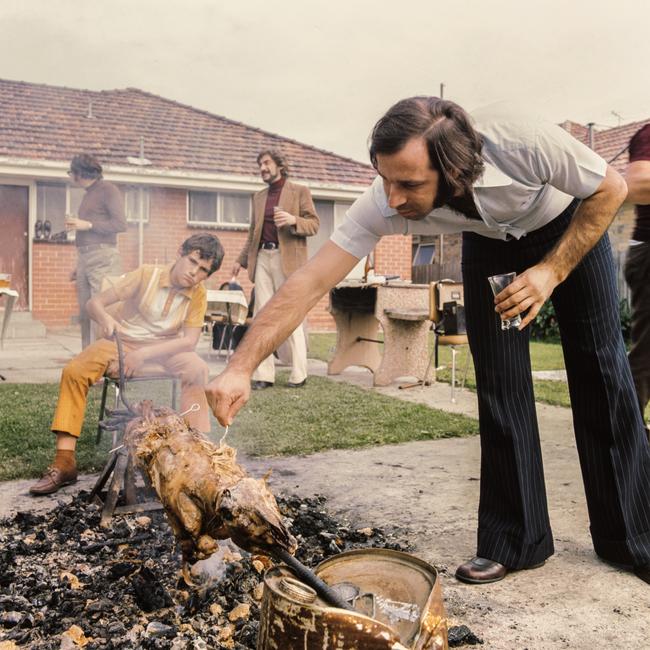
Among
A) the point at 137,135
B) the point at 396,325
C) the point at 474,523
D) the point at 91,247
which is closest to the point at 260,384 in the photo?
the point at 396,325

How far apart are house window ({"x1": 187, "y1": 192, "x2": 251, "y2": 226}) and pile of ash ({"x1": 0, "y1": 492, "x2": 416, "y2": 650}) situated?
471 inches

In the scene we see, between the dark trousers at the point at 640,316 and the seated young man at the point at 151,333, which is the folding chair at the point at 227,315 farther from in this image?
the dark trousers at the point at 640,316

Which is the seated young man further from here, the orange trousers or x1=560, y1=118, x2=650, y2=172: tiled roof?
x1=560, y1=118, x2=650, y2=172: tiled roof

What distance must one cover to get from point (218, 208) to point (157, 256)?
6.55 feet

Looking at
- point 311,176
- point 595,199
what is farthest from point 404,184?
point 311,176

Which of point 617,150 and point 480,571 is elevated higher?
point 617,150

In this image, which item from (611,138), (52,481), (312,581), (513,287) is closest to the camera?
(312,581)

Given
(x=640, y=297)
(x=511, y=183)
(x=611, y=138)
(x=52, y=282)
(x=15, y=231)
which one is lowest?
(x=640, y=297)

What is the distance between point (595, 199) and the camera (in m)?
2.28

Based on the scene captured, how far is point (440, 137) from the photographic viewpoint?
2.11 metres

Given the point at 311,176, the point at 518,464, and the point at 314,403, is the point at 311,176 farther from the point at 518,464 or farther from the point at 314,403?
the point at 518,464

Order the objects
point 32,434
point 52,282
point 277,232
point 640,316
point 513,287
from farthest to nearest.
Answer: point 52,282
point 277,232
point 32,434
point 640,316
point 513,287

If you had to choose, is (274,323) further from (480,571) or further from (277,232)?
(277,232)

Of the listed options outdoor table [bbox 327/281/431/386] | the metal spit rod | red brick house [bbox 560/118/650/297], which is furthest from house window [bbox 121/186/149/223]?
the metal spit rod
